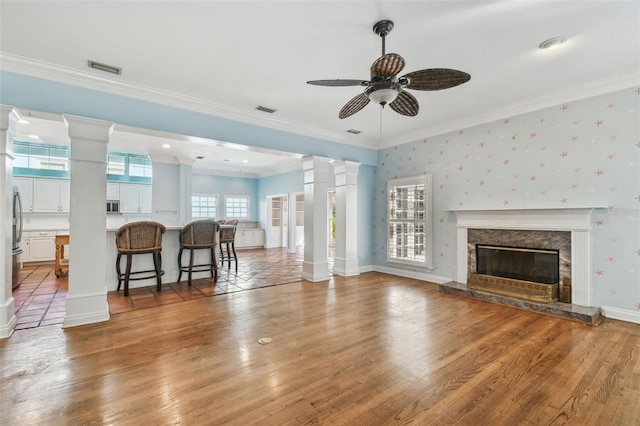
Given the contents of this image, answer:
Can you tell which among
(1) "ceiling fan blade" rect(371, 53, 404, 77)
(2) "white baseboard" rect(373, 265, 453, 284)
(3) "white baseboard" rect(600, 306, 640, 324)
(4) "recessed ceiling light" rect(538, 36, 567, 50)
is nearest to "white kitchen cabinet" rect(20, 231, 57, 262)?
(2) "white baseboard" rect(373, 265, 453, 284)

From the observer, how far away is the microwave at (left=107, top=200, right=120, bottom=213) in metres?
7.12

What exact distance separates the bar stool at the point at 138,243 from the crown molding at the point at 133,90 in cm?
175

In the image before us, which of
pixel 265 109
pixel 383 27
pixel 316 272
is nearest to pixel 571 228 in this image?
pixel 383 27

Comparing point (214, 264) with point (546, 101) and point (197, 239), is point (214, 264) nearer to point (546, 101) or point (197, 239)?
point (197, 239)

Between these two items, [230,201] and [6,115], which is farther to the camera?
[230,201]

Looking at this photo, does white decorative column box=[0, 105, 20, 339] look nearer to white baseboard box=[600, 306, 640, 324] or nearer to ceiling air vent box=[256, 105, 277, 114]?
ceiling air vent box=[256, 105, 277, 114]

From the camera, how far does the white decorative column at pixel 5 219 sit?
2.69m

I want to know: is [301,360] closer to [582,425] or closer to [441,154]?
[582,425]

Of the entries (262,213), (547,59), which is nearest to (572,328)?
(547,59)

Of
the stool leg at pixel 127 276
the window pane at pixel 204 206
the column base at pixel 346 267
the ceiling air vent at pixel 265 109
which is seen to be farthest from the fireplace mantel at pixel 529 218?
the window pane at pixel 204 206

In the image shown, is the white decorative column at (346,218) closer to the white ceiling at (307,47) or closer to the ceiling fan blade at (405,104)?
the white ceiling at (307,47)

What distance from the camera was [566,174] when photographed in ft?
11.8

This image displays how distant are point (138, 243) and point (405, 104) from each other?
13.1 ft

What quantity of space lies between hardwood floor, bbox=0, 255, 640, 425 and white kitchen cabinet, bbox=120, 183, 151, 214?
16.6 feet
